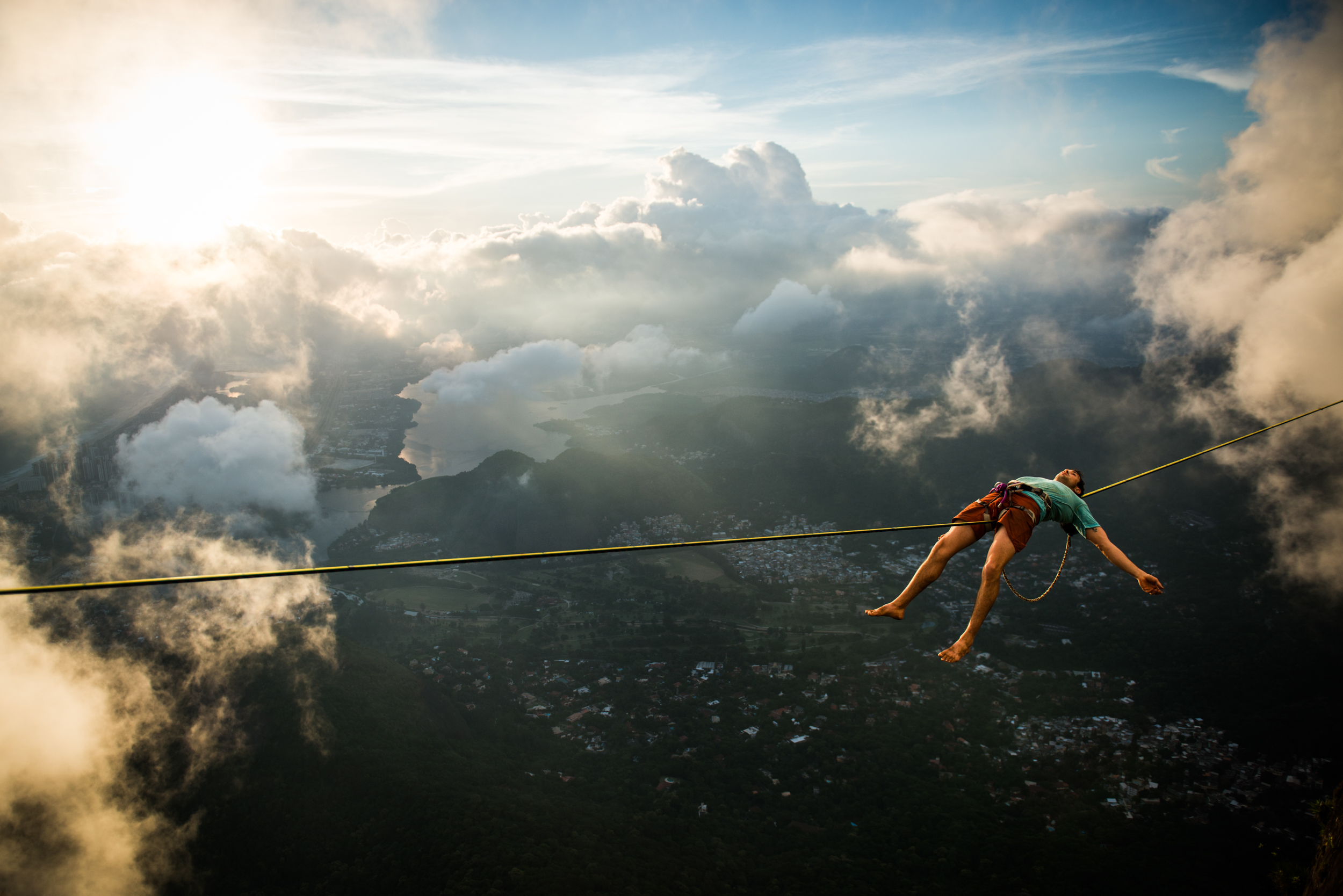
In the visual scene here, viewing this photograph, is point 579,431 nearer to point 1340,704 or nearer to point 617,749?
point 617,749

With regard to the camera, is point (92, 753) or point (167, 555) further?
point (167, 555)

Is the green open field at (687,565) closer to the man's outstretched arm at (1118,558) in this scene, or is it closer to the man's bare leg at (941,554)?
the man's bare leg at (941,554)

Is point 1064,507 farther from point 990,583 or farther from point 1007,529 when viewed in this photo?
point 990,583

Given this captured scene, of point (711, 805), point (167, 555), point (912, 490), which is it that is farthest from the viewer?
point (912, 490)

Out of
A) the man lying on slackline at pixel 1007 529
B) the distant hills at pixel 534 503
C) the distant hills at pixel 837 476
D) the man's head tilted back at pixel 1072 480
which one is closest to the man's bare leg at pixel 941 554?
the man lying on slackline at pixel 1007 529

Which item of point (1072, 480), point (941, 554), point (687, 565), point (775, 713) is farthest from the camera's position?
point (687, 565)

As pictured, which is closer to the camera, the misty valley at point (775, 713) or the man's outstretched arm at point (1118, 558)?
the man's outstretched arm at point (1118, 558)

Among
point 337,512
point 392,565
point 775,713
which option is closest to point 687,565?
point 775,713

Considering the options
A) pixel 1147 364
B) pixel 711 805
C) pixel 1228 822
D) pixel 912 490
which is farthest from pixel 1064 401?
pixel 711 805
